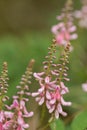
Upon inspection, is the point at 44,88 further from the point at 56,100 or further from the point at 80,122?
the point at 80,122

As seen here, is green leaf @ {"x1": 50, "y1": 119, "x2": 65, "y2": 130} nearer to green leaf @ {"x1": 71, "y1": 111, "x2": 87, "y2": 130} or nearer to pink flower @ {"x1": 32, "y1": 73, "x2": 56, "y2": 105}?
green leaf @ {"x1": 71, "y1": 111, "x2": 87, "y2": 130}

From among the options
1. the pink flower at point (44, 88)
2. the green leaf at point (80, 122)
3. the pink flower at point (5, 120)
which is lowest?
the pink flower at point (5, 120)

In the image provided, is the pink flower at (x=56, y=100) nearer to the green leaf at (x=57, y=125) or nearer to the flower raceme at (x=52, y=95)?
the flower raceme at (x=52, y=95)

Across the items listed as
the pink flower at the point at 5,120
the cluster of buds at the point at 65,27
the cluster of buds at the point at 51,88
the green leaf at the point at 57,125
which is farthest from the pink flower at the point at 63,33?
the pink flower at the point at 5,120

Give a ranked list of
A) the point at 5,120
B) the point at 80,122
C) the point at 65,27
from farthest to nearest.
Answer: the point at 65,27, the point at 80,122, the point at 5,120

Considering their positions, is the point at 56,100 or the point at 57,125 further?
the point at 57,125

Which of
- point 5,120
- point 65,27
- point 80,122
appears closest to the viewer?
point 5,120

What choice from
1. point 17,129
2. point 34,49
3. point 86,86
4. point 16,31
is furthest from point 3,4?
point 17,129

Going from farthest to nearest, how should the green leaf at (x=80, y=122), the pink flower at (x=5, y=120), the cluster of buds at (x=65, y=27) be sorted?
the cluster of buds at (x=65, y=27)
the green leaf at (x=80, y=122)
the pink flower at (x=5, y=120)

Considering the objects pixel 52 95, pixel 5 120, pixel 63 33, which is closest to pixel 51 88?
pixel 52 95

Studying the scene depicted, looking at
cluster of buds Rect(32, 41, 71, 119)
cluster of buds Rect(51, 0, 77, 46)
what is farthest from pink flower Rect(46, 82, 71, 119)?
cluster of buds Rect(51, 0, 77, 46)

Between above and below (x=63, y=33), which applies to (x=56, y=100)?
below
